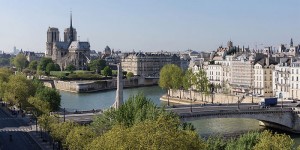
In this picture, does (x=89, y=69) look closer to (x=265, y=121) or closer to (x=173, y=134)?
(x=265, y=121)

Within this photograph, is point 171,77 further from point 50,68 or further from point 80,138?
point 50,68

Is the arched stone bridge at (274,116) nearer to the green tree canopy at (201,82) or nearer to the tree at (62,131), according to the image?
the tree at (62,131)

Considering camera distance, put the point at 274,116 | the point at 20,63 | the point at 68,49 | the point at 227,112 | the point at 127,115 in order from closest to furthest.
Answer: the point at 127,115, the point at 227,112, the point at 274,116, the point at 20,63, the point at 68,49

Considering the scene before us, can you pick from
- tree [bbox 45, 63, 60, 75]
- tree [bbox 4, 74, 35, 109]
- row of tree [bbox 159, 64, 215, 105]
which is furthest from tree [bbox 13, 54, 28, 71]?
tree [bbox 4, 74, 35, 109]

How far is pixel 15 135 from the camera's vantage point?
3912cm

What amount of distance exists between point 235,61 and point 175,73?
9396 mm

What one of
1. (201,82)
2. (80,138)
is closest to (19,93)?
(80,138)

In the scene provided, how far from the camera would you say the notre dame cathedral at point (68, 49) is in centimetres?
14700

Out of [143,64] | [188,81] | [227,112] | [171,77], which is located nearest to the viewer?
[227,112]

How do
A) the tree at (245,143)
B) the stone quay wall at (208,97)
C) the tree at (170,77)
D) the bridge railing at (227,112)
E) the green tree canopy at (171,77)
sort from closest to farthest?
the tree at (245,143) → the bridge railing at (227,112) → the stone quay wall at (208,97) → the green tree canopy at (171,77) → the tree at (170,77)

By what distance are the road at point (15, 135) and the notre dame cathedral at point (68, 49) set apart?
96512 millimetres

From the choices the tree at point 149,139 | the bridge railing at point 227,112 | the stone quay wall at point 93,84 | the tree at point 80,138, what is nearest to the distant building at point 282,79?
the bridge railing at point 227,112

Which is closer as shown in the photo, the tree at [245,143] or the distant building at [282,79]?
the tree at [245,143]

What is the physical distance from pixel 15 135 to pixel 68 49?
121255 millimetres
